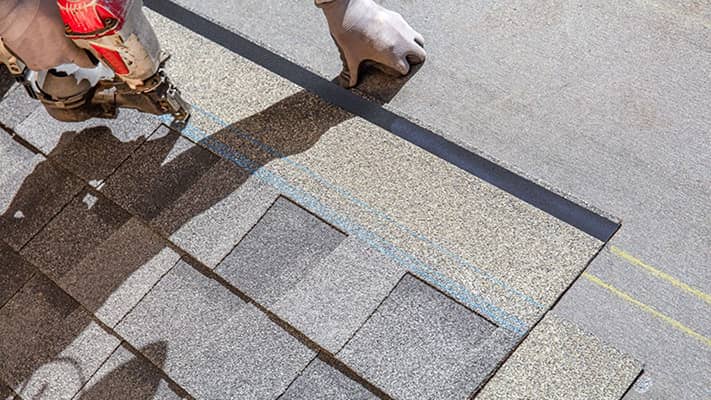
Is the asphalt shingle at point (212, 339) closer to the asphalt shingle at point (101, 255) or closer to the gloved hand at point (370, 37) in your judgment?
the asphalt shingle at point (101, 255)

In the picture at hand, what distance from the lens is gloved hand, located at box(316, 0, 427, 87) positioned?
153 inches

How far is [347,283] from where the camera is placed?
3.41 meters

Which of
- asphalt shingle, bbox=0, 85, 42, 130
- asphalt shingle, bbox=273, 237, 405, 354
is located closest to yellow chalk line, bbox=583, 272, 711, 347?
asphalt shingle, bbox=273, 237, 405, 354

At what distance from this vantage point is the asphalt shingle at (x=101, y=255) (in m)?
3.62

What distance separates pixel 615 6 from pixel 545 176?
40.5 inches

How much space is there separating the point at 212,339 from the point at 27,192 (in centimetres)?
130

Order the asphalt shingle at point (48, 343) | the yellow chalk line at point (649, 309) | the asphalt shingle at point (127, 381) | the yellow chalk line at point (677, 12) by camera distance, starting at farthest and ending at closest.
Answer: the yellow chalk line at point (677, 12) → the asphalt shingle at point (48, 343) → the asphalt shingle at point (127, 381) → the yellow chalk line at point (649, 309)

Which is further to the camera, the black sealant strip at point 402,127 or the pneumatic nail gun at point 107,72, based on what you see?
the black sealant strip at point 402,127

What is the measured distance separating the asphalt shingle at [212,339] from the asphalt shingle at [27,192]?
28.9 inches

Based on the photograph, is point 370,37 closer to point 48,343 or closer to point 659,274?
point 659,274

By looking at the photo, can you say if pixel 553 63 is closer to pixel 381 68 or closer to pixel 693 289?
pixel 381 68

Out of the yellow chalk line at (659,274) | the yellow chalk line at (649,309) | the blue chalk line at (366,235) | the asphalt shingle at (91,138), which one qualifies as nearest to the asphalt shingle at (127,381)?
the blue chalk line at (366,235)

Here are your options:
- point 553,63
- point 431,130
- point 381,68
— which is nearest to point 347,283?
point 431,130

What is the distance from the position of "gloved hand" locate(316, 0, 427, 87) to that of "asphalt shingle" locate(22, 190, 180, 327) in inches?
47.8
